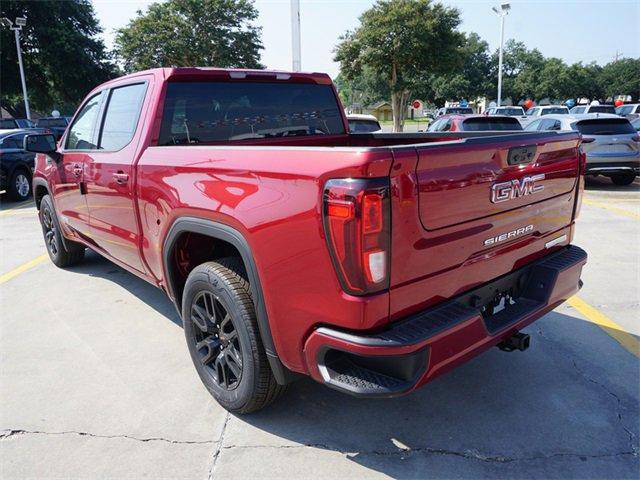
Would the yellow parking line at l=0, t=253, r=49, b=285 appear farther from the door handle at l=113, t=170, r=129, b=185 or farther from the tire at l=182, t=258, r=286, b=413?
the tire at l=182, t=258, r=286, b=413

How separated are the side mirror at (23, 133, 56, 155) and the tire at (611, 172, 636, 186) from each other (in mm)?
11221

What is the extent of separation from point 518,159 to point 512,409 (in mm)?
1450

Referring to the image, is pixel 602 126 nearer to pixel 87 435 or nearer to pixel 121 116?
pixel 121 116

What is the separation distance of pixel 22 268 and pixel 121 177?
3471mm

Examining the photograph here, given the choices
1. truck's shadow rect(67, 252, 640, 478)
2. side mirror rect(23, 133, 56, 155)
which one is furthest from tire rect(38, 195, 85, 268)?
truck's shadow rect(67, 252, 640, 478)

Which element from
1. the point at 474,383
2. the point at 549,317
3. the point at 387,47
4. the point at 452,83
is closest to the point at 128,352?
the point at 474,383

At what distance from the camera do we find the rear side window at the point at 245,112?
344 centimetres

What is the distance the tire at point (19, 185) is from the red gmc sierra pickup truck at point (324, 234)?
933cm

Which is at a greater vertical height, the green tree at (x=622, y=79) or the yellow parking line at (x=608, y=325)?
the green tree at (x=622, y=79)

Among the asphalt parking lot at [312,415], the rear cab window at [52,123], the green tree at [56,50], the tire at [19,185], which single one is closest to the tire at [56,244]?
the asphalt parking lot at [312,415]

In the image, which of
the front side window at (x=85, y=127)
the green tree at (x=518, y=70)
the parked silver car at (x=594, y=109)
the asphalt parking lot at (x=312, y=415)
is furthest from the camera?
the green tree at (x=518, y=70)

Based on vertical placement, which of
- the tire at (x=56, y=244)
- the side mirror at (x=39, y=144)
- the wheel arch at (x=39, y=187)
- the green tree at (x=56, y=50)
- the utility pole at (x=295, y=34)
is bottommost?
the tire at (x=56, y=244)

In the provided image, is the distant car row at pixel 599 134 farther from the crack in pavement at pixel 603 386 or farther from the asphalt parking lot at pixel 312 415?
the crack in pavement at pixel 603 386

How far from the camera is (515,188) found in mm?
2584
